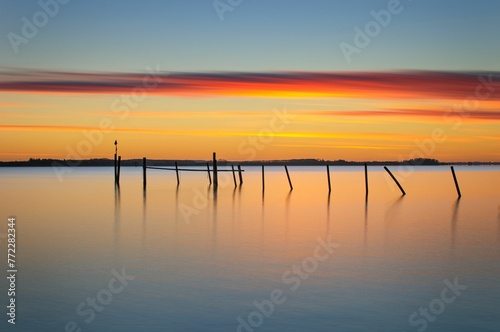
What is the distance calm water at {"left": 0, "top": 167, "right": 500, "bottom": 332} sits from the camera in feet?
32.6

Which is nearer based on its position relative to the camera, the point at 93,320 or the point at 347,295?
the point at 93,320

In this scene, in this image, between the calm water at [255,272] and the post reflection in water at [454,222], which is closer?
the calm water at [255,272]

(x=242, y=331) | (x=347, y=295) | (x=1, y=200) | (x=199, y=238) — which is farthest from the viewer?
(x=1, y=200)

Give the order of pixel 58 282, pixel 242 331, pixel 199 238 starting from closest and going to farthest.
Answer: pixel 242 331, pixel 58 282, pixel 199 238

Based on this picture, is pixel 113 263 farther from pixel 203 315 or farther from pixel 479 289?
pixel 479 289

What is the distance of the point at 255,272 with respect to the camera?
1358 cm

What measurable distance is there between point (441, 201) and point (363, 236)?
17930mm

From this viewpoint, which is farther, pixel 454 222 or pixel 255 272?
pixel 454 222

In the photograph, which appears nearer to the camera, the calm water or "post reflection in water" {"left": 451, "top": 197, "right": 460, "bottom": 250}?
the calm water

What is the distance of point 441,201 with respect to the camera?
36406 millimetres

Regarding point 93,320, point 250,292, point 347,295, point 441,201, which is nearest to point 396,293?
point 347,295

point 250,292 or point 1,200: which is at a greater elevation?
point 1,200

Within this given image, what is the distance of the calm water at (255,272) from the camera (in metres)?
9.93

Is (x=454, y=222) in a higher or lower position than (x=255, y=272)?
higher
